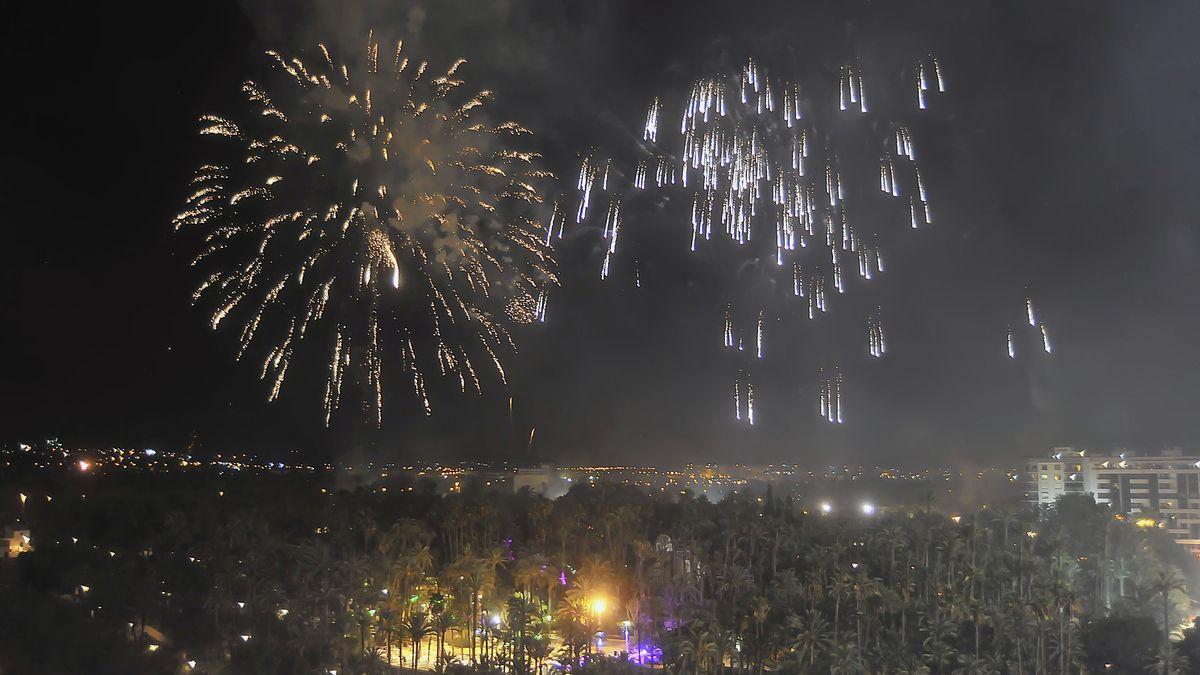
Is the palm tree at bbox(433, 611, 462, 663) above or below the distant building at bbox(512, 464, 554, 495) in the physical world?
below

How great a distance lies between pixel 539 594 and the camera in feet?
128

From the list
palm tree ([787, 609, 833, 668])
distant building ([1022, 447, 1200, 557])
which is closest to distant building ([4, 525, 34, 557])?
palm tree ([787, 609, 833, 668])

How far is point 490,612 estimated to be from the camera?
126 ft

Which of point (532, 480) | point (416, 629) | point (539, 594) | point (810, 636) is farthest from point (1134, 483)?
point (416, 629)

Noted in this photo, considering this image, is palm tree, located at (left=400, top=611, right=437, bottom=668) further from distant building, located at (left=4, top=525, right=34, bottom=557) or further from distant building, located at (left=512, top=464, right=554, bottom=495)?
distant building, located at (left=512, top=464, right=554, bottom=495)

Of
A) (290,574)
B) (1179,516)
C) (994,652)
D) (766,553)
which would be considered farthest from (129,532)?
(1179,516)

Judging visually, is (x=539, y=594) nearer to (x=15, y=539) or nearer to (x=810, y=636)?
(x=810, y=636)

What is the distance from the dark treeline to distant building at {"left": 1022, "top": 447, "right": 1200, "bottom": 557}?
98.3 feet

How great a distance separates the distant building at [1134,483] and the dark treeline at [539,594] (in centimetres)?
2997

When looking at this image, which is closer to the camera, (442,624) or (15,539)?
(442,624)

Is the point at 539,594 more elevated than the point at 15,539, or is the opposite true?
the point at 15,539

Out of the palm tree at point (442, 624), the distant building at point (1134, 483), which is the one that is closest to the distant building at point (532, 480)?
the distant building at point (1134, 483)

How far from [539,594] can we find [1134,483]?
67.0 meters

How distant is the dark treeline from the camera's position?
1208 inches
